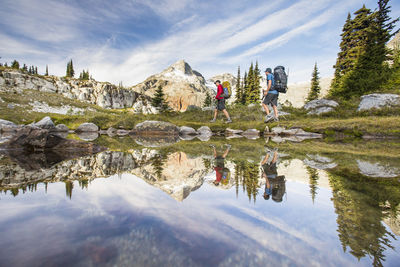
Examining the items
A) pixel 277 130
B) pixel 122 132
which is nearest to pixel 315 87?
pixel 277 130

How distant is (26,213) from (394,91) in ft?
74.8

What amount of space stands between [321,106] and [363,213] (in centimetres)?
2091

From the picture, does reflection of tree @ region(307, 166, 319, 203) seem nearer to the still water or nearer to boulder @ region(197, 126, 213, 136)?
the still water

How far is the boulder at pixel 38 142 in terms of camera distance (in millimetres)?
5477

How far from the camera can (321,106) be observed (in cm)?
1955

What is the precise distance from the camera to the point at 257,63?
1817 inches

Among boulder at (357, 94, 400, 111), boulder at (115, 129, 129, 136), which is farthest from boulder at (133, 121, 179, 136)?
boulder at (357, 94, 400, 111)

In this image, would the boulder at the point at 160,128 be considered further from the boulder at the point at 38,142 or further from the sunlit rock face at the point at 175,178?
the sunlit rock face at the point at 175,178

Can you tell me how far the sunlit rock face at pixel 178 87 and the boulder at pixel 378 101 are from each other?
385ft

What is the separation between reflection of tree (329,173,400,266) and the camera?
121cm

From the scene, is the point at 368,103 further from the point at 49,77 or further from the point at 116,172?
A: the point at 49,77

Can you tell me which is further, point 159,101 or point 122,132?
point 159,101

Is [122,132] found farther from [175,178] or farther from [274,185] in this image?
[274,185]

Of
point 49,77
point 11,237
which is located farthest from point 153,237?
point 49,77
